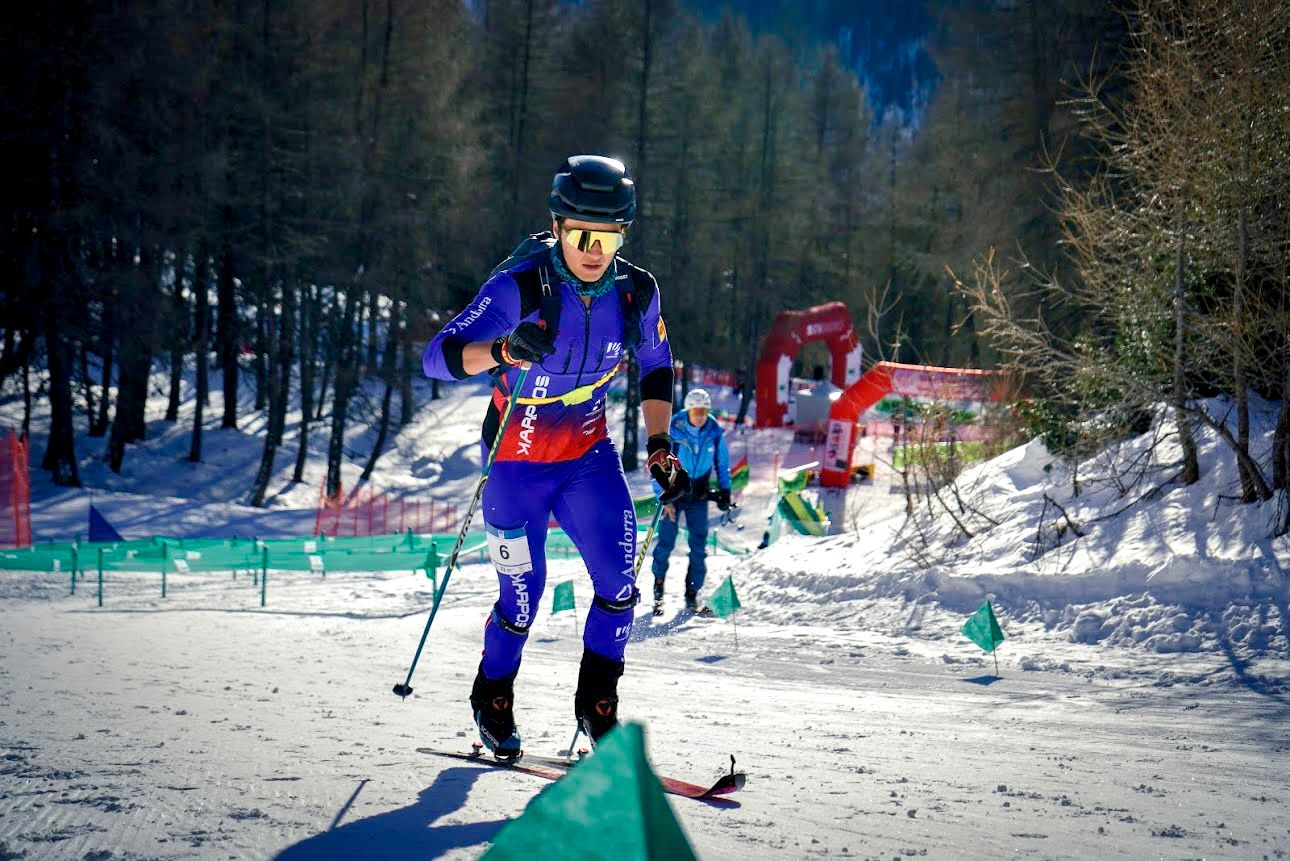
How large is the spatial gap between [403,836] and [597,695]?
133 cm

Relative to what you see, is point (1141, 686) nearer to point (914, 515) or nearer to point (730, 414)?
point (914, 515)

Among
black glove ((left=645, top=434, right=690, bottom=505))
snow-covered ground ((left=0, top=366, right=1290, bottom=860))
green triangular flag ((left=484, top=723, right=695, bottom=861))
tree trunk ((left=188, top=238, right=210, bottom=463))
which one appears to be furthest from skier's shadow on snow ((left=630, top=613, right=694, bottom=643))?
tree trunk ((left=188, top=238, right=210, bottom=463))

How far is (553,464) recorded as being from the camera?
15.4 feet

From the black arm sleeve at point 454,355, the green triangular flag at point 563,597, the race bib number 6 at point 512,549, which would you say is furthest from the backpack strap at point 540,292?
the green triangular flag at point 563,597

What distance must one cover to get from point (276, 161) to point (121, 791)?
22.7 meters

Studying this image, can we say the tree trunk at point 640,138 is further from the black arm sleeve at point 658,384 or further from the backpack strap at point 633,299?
the backpack strap at point 633,299

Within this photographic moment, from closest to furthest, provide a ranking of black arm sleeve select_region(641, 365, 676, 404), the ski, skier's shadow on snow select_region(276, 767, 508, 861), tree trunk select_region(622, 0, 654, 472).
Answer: skier's shadow on snow select_region(276, 767, 508, 861), the ski, black arm sleeve select_region(641, 365, 676, 404), tree trunk select_region(622, 0, 654, 472)

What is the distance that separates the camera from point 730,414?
41.5m

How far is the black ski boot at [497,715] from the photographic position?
15.0 ft

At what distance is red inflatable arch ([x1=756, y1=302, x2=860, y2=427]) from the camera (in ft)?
115

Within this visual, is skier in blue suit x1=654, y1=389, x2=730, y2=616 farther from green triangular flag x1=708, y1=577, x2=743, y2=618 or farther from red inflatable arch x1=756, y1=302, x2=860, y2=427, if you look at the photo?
red inflatable arch x1=756, y1=302, x2=860, y2=427

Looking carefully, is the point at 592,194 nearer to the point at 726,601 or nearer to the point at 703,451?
the point at 726,601

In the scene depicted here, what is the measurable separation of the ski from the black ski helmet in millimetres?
2257

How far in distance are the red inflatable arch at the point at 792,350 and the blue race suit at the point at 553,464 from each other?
30744 mm
